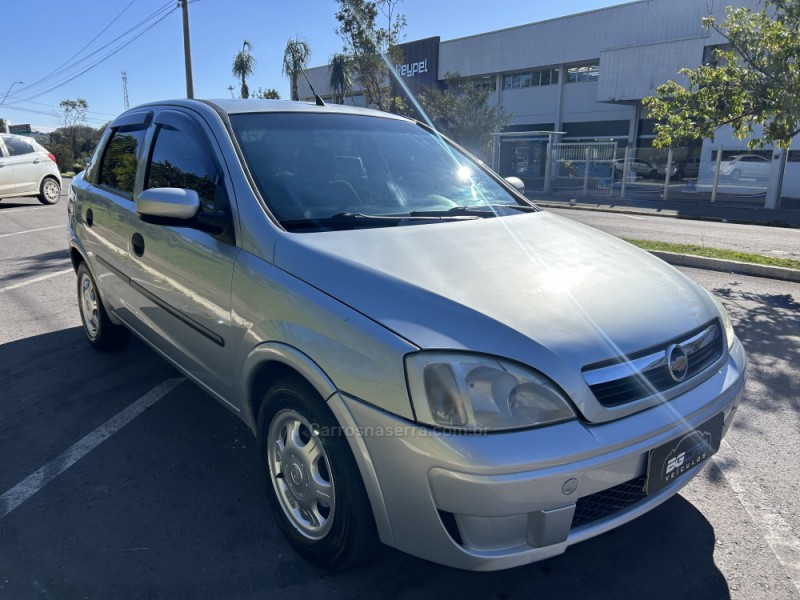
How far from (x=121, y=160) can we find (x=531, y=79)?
117 feet

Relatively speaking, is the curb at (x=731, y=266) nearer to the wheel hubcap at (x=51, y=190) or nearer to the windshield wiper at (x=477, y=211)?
the windshield wiper at (x=477, y=211)

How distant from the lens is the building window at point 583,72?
32.7m

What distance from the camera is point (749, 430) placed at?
3355 mm

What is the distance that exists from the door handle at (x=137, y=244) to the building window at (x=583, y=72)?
33.4 meters

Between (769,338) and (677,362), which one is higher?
(677,362)

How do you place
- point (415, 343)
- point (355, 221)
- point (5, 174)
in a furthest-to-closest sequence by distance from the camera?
point (5, 174), point (355, 221), point (415, 343)

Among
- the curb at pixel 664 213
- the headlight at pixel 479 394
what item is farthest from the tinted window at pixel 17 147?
the headlight at pixel 479 394

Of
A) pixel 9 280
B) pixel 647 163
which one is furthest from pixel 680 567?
pixel 647 163

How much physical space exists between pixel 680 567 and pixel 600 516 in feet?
2.15

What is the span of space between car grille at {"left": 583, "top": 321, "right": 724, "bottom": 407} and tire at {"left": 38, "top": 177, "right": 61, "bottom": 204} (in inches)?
655

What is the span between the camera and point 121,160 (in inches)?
151

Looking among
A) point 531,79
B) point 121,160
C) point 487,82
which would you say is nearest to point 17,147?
point 121,160

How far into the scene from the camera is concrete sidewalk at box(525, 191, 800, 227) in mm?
15367

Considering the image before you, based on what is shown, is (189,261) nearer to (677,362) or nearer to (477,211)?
(477,211)
